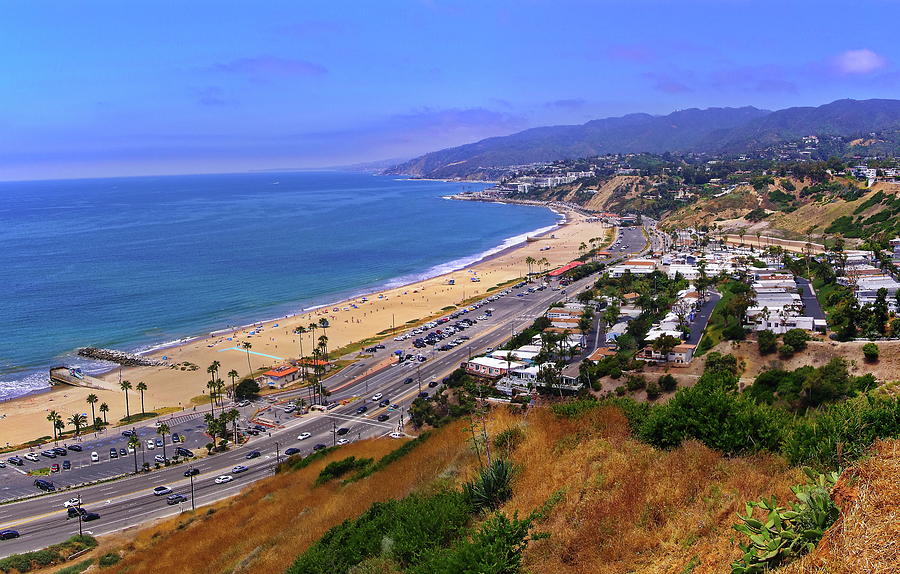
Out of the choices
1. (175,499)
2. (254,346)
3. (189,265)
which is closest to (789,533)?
(175,499)

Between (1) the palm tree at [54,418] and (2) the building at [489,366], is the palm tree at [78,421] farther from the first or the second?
(2) the building at [489,366]

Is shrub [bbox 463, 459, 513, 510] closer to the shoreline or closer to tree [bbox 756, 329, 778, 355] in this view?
tree [bbox 756, 329, 778, 355]

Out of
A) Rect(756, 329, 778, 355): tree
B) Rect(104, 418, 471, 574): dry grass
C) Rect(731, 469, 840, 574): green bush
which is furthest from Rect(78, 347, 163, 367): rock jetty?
Rect(731, 469, 840, 574): green bush

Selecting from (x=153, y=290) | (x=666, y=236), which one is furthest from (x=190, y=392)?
(x=666, y=236)

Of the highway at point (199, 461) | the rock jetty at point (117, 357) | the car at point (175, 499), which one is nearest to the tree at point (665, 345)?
the highway at point (199, 461)

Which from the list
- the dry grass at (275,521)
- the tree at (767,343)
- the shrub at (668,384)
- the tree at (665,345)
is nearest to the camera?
the dry grass at (275,521)

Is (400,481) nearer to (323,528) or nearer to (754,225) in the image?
(323,528)

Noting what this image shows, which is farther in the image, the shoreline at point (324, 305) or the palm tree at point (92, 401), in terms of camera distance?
the shoreline at point (324, 305)
